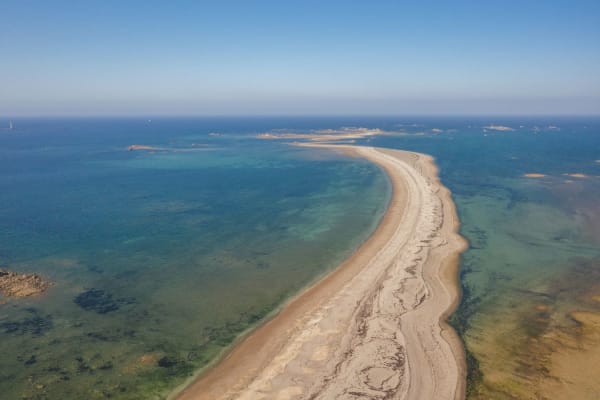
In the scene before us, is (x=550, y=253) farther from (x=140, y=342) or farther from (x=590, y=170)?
(x=590, y=170)

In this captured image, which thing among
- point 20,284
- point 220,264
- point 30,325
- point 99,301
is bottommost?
point 30,325

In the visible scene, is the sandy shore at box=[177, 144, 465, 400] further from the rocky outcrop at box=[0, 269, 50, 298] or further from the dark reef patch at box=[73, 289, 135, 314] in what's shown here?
the rocky outcrop at box=[0, 269, 50, 298]

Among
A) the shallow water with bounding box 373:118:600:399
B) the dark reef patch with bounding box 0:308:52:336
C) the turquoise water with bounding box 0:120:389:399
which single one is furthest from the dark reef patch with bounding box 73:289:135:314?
the shallow water with bounding box 373:118:600:399

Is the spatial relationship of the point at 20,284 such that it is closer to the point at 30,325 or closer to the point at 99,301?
the point at 30,325

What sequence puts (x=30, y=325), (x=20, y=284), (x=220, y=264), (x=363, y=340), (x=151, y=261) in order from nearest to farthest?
(x=363, y=340)
(x=30, y=325)
(x=20, y=284)
(x=220, y=264)
(x=151, y=261)

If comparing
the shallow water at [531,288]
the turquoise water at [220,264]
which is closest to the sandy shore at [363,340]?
the turquoise water at [220,264]

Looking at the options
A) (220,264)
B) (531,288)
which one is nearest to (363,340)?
(531,288)
